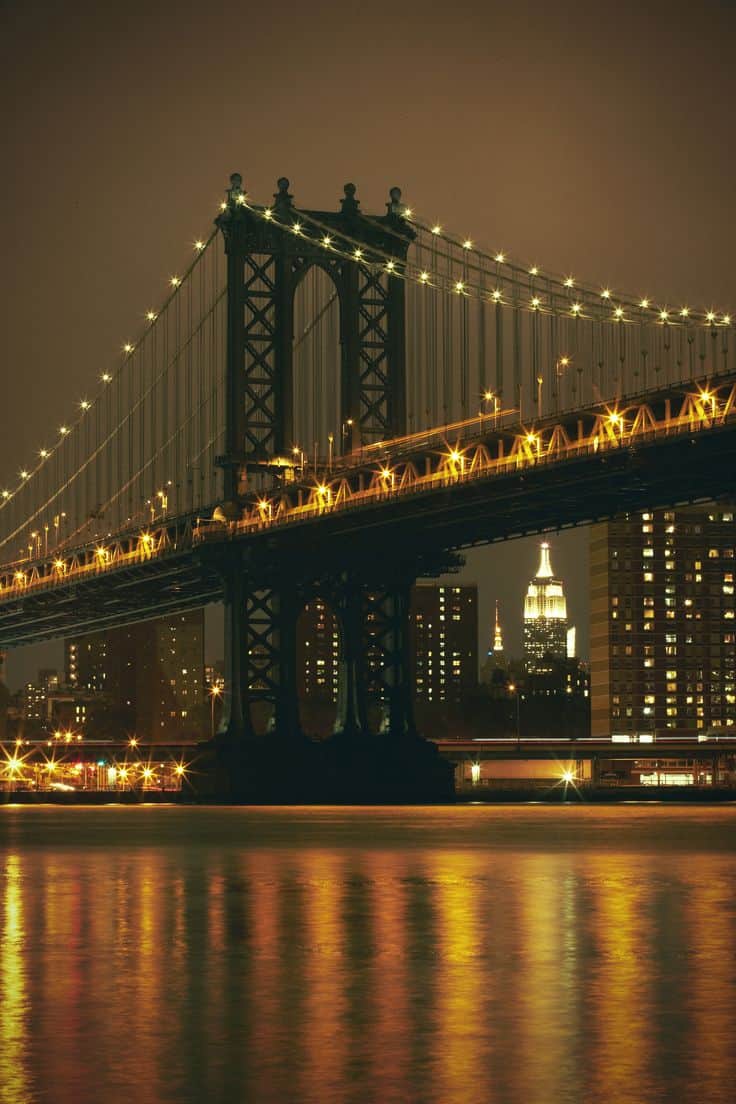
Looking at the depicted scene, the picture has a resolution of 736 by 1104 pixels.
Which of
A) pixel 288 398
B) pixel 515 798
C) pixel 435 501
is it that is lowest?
pixel 515 798

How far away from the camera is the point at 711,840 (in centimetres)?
4722

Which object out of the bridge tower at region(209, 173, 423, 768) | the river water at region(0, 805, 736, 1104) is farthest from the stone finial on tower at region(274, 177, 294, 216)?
the river water at region(0, 805, 736, 1104)

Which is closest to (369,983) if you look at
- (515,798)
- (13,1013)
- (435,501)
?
(13,1013)

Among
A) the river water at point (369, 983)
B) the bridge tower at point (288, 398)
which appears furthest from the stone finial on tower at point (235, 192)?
the river water at point (369, 983)

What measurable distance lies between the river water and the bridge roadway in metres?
38.1

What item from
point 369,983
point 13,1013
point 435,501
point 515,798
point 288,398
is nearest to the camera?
point 13,1013

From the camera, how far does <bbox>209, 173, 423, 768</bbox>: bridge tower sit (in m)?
95.3

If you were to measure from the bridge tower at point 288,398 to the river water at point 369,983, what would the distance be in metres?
61.0

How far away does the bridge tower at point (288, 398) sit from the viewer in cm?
9531

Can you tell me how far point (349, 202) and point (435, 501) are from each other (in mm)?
21474

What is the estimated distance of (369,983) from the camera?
668 inches

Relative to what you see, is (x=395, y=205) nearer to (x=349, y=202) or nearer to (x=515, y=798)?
(x=349, y=202)

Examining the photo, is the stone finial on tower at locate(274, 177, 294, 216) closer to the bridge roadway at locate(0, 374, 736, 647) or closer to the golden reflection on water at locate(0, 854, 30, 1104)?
the bridge roadway at locate(0, 374, 736, 647)

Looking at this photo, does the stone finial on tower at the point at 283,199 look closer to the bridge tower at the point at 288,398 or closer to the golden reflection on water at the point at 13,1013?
the bridge tower at the point at 288,398
